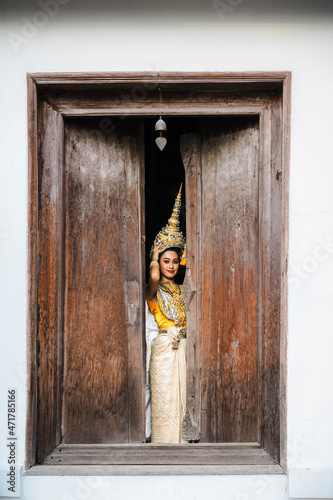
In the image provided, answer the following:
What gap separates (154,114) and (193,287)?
1192mm

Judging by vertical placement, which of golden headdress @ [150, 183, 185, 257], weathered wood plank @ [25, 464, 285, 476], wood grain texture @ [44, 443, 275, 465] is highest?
golden headdress @ [150, 183, 185, 257]

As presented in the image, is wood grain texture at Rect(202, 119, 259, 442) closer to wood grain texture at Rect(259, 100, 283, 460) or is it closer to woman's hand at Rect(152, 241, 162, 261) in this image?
wood grain texture at Rect(259, 100, 283, 460)

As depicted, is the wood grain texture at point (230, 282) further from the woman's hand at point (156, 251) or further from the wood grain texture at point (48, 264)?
the wood grain texture at point (48, 264)

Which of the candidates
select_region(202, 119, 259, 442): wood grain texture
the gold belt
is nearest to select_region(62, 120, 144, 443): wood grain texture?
the gold belt

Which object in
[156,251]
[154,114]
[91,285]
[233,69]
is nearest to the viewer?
[233,69]

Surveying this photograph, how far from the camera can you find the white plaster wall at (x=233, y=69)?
2463 millimetres

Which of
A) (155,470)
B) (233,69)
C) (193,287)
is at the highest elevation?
(233,69)

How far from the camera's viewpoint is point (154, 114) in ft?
8.47

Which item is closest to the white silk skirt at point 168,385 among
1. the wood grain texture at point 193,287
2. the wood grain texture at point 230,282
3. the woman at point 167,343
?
the woman at point 167,343

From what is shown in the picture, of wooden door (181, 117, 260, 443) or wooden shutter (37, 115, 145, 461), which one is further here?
wooden door (181, 117, 260, 443)

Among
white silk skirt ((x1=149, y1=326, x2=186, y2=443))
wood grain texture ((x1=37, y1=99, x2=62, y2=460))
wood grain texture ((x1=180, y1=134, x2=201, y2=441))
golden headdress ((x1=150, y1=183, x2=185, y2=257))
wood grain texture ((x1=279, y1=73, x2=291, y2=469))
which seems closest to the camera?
wood grain texture ((x1=279, y1=73, x2=291, y2=469))

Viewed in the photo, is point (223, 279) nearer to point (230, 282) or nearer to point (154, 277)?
point (230, 282)

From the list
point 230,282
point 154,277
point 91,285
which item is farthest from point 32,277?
point 230,282

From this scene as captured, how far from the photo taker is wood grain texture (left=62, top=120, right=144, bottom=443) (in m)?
2.77
